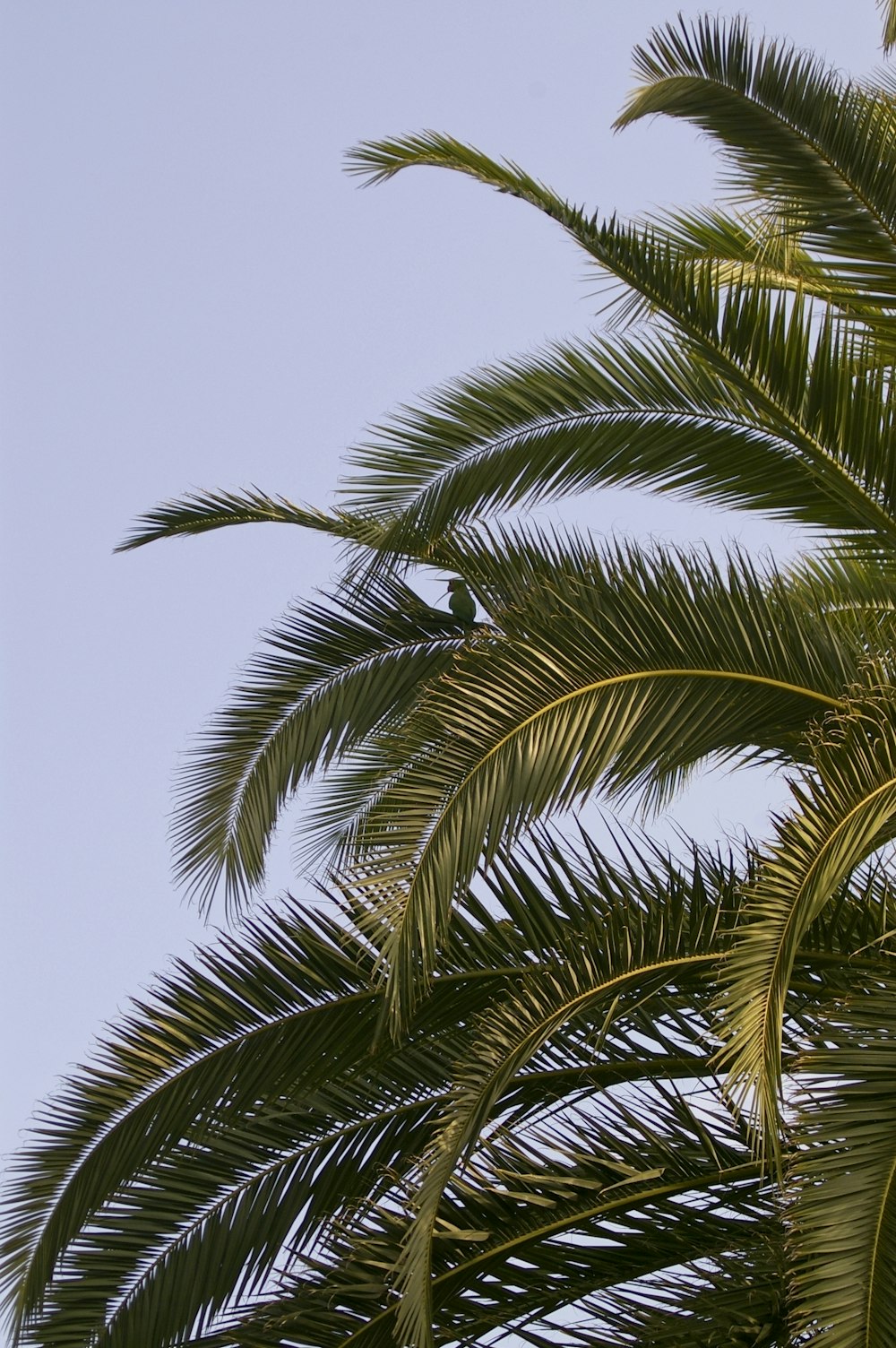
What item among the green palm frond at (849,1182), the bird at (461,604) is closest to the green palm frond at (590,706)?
the green palm frond at (849,1182)

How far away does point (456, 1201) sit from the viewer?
467cm

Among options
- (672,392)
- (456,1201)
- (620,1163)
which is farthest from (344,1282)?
(672,392)

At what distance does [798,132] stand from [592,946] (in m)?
2.65

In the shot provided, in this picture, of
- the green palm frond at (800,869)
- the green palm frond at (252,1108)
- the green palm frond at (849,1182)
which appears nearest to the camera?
the green palm frond at (800,869)

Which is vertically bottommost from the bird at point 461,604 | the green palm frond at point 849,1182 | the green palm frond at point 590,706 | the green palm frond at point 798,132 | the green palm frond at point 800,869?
the green palm frond at point 849,1182

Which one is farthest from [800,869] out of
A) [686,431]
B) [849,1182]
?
[686,431]

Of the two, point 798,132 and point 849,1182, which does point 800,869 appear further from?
point 798,132

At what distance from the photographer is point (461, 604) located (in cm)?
633

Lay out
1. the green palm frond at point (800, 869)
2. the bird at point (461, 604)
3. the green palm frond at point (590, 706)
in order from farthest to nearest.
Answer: the bird at point (461, 604), the green palm frond at point (590, 706), the green palm frond at point (800, 869)

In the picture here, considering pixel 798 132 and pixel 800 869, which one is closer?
pixel 800 869

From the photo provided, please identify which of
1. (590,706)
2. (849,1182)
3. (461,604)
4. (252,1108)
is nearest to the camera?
(849,1182)

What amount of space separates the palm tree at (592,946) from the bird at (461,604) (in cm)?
58

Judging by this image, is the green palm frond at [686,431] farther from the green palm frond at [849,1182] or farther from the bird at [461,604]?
the green palm frond at [849,1182]

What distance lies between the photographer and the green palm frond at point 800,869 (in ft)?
10.8
